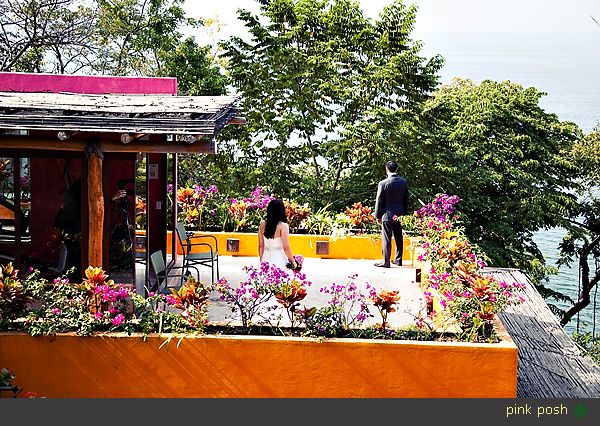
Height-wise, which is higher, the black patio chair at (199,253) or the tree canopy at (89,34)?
the tree canopy at (89,34)

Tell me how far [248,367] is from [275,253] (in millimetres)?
2413

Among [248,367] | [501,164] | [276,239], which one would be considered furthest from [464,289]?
[501,164]

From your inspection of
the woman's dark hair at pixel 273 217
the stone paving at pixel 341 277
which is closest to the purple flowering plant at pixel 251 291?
the woman's dark hair at pixel 273 217

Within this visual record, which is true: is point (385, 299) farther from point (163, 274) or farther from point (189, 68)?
point (189, 68)

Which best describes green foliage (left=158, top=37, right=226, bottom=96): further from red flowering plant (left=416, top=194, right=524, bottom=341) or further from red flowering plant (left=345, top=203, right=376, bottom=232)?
red flowering plant (left=416, top=194, right=524, bottom=341)

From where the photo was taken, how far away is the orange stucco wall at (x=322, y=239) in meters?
13.8

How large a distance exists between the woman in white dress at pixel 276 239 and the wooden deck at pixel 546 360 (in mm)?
2675

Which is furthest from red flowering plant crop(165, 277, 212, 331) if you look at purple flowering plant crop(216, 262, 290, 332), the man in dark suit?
the man in dark suit

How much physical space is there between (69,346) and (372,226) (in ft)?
23.2

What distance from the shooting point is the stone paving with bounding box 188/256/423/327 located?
10680 mm

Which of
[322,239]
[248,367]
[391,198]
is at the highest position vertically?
[391,198]

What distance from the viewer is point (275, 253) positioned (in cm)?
1002

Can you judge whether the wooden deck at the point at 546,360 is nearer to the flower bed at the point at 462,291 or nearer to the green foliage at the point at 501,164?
the flower bed at the point at 462,291
